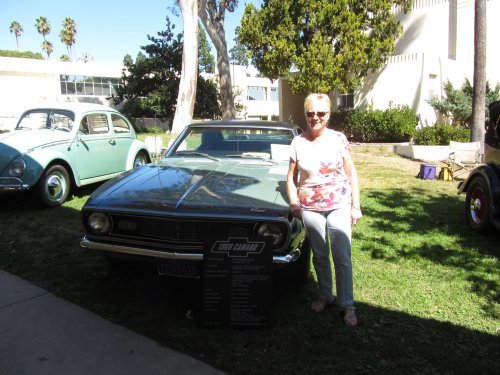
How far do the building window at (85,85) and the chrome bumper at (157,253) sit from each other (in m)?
35.9

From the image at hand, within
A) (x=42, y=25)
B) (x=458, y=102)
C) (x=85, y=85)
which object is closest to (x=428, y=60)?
(x=458, y=102)

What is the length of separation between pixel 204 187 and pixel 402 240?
9.10 ft

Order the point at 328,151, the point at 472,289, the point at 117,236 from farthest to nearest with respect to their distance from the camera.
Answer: the point at 472,289 → the point at 117,236 → the point at 328,151

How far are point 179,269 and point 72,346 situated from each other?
926 millimetres

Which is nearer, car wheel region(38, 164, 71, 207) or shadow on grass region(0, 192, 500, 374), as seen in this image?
shadow on grass region(0, 192, 500, 374)

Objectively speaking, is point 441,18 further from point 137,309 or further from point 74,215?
point 137,309

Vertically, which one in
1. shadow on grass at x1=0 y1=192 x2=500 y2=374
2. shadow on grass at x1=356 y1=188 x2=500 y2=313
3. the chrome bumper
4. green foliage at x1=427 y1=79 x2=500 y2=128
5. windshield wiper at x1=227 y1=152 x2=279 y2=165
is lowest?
shadow on grass at x1=0 y1=192 x2=500 y2=374

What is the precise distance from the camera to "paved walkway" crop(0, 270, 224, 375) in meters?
2.77

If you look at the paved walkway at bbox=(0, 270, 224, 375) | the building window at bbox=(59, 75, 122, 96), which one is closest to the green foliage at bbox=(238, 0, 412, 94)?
the paved walkway at bbox=(0, 270, 224, 375)

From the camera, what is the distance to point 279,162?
460 centimetres

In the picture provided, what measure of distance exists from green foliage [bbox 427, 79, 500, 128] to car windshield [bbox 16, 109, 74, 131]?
41.2ft

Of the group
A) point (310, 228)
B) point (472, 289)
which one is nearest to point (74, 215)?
point (310, 228)

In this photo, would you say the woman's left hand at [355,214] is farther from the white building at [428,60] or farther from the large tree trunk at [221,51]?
the large tree trunk at [221,51]

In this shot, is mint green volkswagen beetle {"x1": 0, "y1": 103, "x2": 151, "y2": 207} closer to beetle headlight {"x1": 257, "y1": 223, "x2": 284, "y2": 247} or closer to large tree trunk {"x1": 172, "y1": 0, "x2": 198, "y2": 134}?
beetle headlight {"x1": 257, "y1": 223, "x2": 284, "y2": 247}
